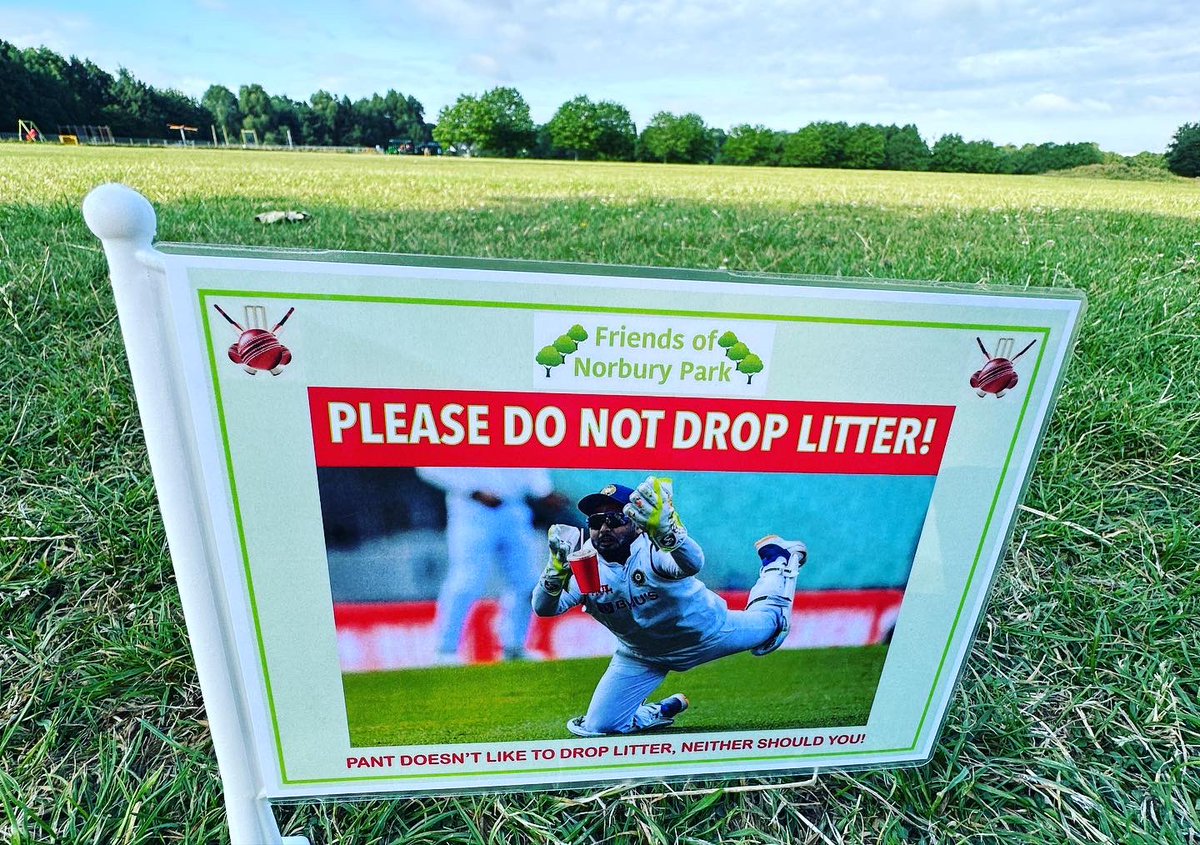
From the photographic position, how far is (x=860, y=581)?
1.13m

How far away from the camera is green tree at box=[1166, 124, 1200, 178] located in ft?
93.1

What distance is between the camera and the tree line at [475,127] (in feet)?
127

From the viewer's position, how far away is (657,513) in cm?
103

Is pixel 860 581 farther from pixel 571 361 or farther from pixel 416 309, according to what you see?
pixel 416 309

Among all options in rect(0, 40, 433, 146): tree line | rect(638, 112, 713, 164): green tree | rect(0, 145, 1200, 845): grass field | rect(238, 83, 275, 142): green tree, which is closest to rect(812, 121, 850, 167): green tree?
rect(638, 112, 713, 164): green tree

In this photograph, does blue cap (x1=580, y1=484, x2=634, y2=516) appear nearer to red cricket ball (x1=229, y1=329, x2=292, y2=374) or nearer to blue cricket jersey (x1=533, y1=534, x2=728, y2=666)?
blue cricket jersey (x1=533, y1=534, x2=728, y2=666)

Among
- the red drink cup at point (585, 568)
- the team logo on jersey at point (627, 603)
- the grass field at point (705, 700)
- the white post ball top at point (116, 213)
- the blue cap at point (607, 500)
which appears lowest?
the grass field at point (705, 700)

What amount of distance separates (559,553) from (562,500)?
0.09 metres

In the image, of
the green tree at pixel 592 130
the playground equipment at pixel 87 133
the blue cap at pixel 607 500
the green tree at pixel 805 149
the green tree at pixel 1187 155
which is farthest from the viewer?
the green tree at pixel 592 130

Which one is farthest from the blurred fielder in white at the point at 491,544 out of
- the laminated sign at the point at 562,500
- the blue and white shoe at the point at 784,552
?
the blue and white shoe at the point at 784,552

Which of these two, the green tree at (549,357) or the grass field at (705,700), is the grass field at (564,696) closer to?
the grass field at (705,700)

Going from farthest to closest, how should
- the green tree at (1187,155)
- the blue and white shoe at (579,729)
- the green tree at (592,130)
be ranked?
1. the green tree at (592,130)
2. the green tree at (1187,155)
3. the blue and white shoe at (579,729)

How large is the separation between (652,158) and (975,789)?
2258 inches

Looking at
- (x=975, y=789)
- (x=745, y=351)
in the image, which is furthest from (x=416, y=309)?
(x=975, y=789)
